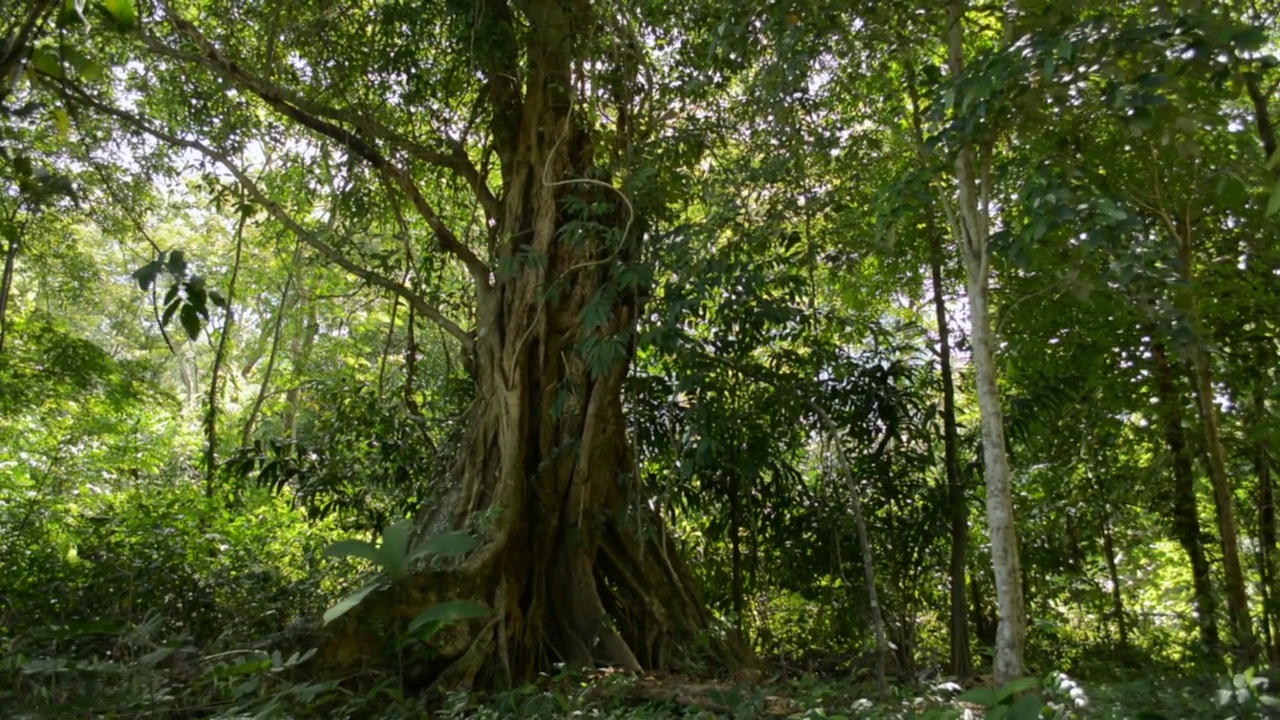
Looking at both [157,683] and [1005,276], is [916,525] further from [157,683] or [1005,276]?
[157,683]

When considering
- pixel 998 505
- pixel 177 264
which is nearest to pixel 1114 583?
pixel 998 505

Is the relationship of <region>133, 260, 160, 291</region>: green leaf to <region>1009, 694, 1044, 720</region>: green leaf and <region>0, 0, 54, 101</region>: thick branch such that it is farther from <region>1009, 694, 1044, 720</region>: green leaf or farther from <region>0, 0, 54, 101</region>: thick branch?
<region>1009, 694, 1044, 720</region>: green leaf

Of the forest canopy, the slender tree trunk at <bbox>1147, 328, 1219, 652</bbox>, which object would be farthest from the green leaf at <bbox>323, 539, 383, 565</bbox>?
the slender tree trunk at <bbox>1147, 328, 1219, 652</bbox>

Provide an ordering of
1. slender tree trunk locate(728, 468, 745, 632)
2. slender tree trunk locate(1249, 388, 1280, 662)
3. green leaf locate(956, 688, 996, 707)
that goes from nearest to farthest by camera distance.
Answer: green leaf locate(956, 688, 996, 707)
slender tree trunk locate(1249, 388, 1280, 662)
slender tree trunk locate(728, 468, 745, 632)

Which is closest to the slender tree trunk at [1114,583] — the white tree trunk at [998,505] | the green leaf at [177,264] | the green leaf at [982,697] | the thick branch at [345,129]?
the white tree trunk at [998,505]

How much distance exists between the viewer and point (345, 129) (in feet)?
19.4

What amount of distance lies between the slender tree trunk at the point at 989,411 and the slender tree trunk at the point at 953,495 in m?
1.63

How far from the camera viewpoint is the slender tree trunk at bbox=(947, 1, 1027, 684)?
3.91m

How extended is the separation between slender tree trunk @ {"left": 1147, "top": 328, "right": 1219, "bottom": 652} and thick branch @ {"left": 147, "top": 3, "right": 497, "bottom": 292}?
13.6ft

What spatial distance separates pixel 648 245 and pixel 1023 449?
3261 mm

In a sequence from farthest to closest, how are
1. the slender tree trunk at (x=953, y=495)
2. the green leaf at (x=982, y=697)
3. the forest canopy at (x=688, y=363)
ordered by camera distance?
the slender tree trunk at (x=953, y=495)
the forest canopy at (x=688, y=363)
the green leaf at (x=982, y=697)

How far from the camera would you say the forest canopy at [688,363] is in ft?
15.3

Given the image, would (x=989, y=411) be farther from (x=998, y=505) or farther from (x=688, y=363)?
(x=688, y=363)

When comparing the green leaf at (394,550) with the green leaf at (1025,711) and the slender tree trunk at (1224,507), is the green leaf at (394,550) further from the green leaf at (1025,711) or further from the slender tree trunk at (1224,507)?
the slender tree trunk at (1224,507)
